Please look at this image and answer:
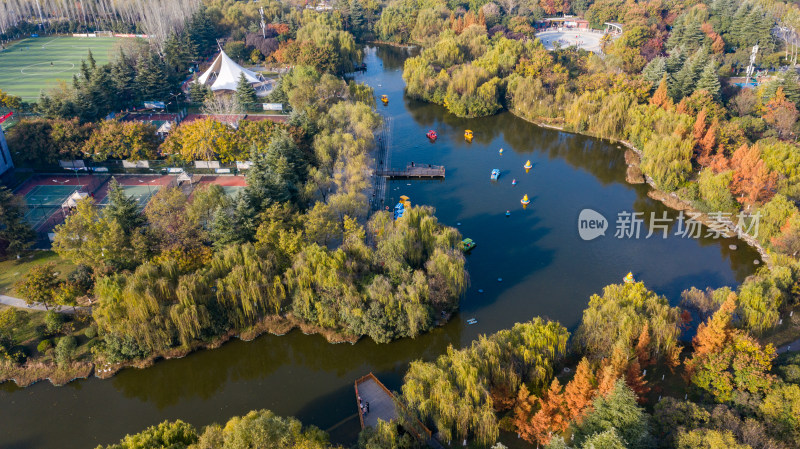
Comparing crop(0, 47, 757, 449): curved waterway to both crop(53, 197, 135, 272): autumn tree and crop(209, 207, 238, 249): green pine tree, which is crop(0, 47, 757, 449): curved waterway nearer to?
crop(209, 207, 238, 249): green pine tree

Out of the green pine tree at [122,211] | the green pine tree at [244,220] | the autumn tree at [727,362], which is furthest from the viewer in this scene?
the green pine tree at [244,220]

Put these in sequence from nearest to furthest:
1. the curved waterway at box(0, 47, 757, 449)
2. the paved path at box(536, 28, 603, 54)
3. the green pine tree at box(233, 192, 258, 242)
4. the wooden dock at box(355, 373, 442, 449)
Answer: the wooden dock at box(355, 373, 442, 449) < the curved waterway at box(0, 47, 757, 449) < the green pine tree at box(233, 192, 258, 242) < the paved path at box(536, 28, 603, 54)

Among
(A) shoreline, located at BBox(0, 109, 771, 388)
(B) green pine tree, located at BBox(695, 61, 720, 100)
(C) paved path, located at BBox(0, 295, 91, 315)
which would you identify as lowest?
(A) shoreline, located at BBox(0, 109, 771, 388)

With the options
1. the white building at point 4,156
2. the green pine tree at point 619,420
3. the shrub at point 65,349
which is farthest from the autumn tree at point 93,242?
the green pine tree at point 619,420

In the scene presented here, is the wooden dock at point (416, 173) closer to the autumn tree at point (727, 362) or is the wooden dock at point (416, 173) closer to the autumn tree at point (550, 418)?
the autumn tree at point (727, 362)

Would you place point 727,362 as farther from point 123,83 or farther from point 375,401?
point 123,83

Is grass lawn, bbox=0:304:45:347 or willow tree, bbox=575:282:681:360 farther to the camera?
grass lawn, bbox=0:304:45:347

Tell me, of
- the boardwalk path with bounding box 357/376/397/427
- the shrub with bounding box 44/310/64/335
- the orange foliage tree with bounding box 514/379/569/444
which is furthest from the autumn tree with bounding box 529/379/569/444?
the shrub with bounding box 44/310/64/335
